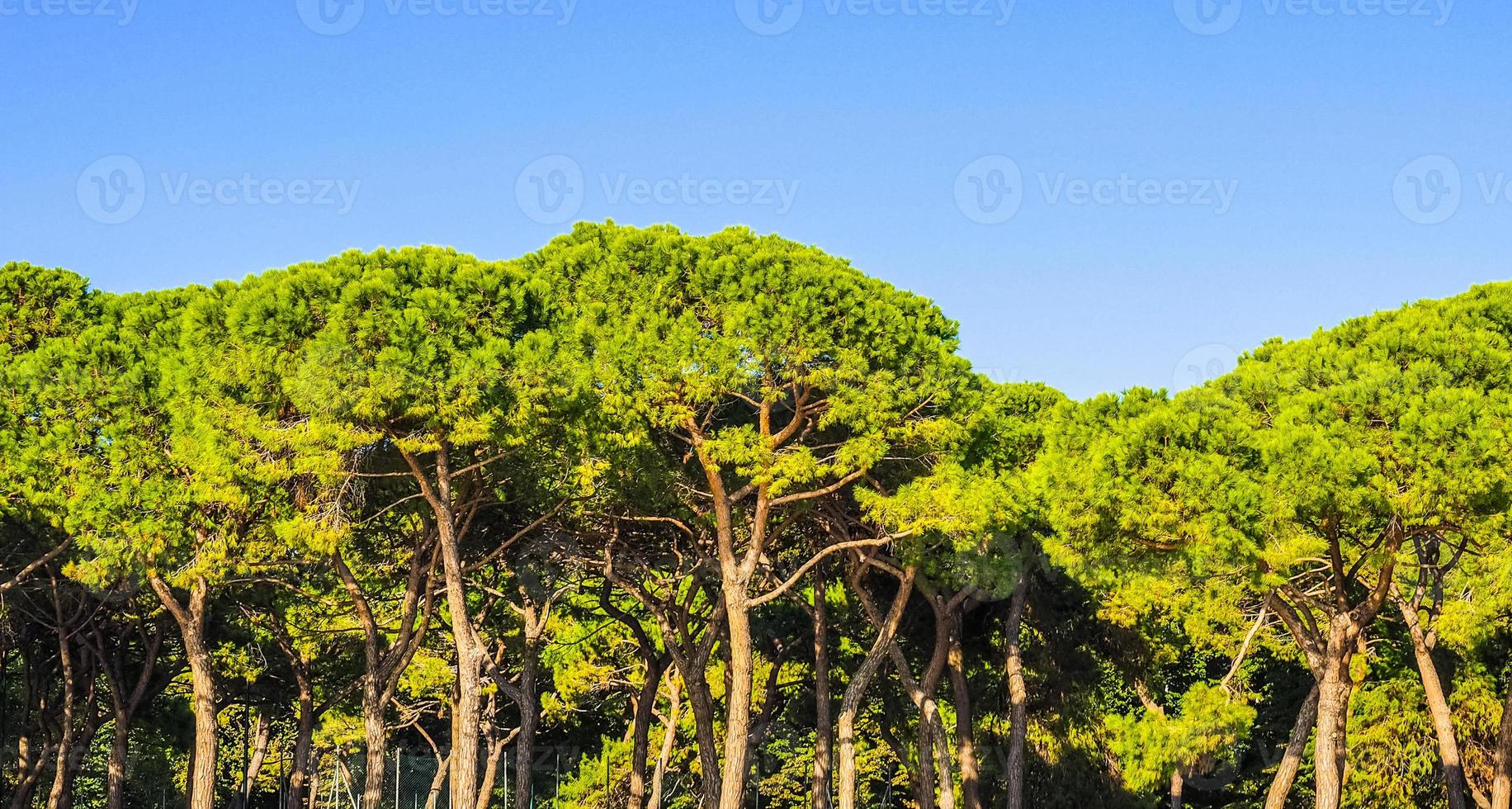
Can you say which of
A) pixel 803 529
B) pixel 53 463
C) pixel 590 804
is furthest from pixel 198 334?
pixel 590 804

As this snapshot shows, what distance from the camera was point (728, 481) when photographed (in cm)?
2194

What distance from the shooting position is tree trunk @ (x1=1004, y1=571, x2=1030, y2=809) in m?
25.0

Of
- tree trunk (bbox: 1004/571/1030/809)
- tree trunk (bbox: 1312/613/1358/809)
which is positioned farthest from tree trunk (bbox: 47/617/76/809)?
tree trunk (bbox: 1312/613/1358/809)

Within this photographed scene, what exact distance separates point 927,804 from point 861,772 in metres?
13.4

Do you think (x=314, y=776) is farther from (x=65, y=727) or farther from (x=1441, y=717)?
(x=1441, y=717)

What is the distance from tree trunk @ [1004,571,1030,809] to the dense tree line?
0.06 metres

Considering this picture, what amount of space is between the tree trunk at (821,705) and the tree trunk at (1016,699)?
3292 millimetres

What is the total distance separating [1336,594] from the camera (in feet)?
61.3

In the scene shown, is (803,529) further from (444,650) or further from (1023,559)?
(444,650)

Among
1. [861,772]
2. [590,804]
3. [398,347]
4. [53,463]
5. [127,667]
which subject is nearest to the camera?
[398,347]

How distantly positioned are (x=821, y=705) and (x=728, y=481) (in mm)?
5467

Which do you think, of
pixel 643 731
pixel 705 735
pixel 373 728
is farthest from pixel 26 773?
pixel 705 735

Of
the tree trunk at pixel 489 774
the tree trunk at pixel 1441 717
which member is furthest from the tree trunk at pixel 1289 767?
the tree trunk at pixel 489 774

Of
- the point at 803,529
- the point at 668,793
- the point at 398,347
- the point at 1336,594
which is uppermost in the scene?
the point at 398,347
